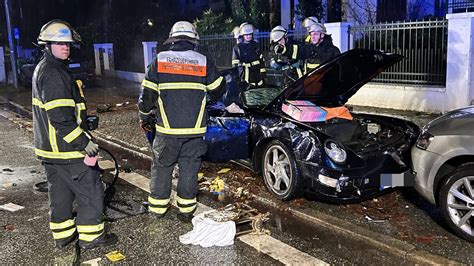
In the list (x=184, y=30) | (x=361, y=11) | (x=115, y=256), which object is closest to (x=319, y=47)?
(x=184, y=30)

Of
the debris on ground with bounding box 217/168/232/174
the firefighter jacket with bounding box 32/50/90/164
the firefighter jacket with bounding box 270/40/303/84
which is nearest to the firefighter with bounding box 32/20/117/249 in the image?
the firefighter jacket with bounding box 32/50/90/164

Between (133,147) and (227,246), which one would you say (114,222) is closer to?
(227,246)

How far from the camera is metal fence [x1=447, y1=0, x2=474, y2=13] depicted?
50.2 feet

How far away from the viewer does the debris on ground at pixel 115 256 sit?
4074 mm

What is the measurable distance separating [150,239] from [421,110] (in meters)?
6.95

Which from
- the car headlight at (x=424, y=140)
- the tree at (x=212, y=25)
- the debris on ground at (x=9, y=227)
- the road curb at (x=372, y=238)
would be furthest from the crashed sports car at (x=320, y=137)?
the tree at (x=212, y=25)

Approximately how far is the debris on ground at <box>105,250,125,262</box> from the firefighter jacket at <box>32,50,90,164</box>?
82 centimetres

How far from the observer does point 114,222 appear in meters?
4.92

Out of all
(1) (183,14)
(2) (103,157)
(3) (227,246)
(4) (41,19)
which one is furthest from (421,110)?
(4) (41,19)

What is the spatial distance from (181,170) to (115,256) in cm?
110

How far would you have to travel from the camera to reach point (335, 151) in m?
4.73

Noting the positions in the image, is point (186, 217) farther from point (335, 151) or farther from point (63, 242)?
point (335, 151)

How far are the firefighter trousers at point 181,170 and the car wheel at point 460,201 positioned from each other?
2239 millimetres

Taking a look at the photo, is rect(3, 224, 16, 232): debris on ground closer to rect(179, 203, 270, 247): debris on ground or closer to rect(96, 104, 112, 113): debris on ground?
rect(179, 203, 270, 247): debris on ground
